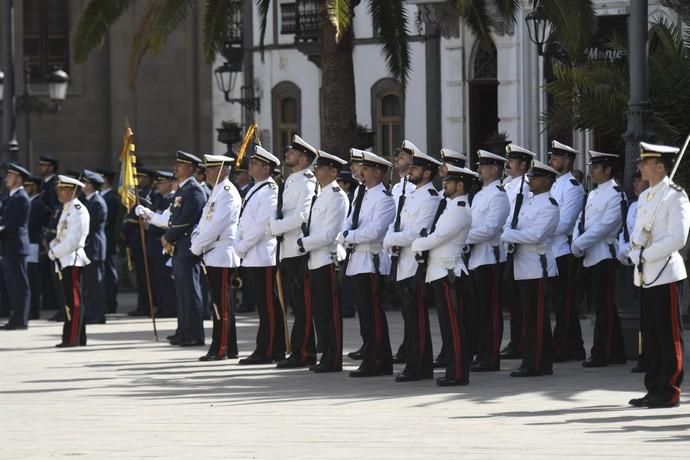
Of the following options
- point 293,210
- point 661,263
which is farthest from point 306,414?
point 293,210

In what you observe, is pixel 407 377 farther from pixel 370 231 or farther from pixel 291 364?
pixel 291 364

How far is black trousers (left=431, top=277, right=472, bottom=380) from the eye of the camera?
49.5 feet

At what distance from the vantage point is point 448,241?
50.1 feet

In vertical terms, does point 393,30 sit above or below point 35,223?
above

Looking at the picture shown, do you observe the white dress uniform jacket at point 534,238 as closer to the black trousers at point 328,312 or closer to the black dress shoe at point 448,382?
the black dress shoe at point 448,382

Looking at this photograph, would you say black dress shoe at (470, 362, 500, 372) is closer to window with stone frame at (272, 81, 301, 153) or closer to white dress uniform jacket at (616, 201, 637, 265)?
white dress uniform jacket at (616, 201, 637, 265)

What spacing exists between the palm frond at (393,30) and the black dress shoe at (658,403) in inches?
402

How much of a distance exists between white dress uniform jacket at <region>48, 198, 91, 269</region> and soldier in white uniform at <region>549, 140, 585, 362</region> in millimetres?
5197

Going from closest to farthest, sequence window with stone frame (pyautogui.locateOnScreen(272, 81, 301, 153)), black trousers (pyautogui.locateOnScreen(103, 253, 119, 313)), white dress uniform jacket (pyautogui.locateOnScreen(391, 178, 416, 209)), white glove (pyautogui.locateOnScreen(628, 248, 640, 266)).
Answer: white glove (pyautogui.locateOnScreen(628, 248, 640, 266)), white dress uniform jacket (pyautogui.locateOnScreen(391, 178, 416, 209)), black trousers (pyautogui.locateOnScreen(103, 253, 119, 313)), window with stone frame (pyautogui.locateOnScreen(272, 81, 301, 153))

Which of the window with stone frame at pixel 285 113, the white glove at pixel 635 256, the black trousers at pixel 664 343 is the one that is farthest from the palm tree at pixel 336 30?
the window with stone frame at pixel 285 113

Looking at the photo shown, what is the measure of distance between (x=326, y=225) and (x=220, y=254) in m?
1.89

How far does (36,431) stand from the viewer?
12703 millimetres

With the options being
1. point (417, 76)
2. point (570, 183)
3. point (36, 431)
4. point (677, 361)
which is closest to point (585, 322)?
point (570, 183)

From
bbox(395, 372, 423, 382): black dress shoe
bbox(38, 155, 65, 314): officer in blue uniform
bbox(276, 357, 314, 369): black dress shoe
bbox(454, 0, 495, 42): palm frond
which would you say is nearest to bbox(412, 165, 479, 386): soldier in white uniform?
bbox(395, 372, 423, 382): black dress shoe
